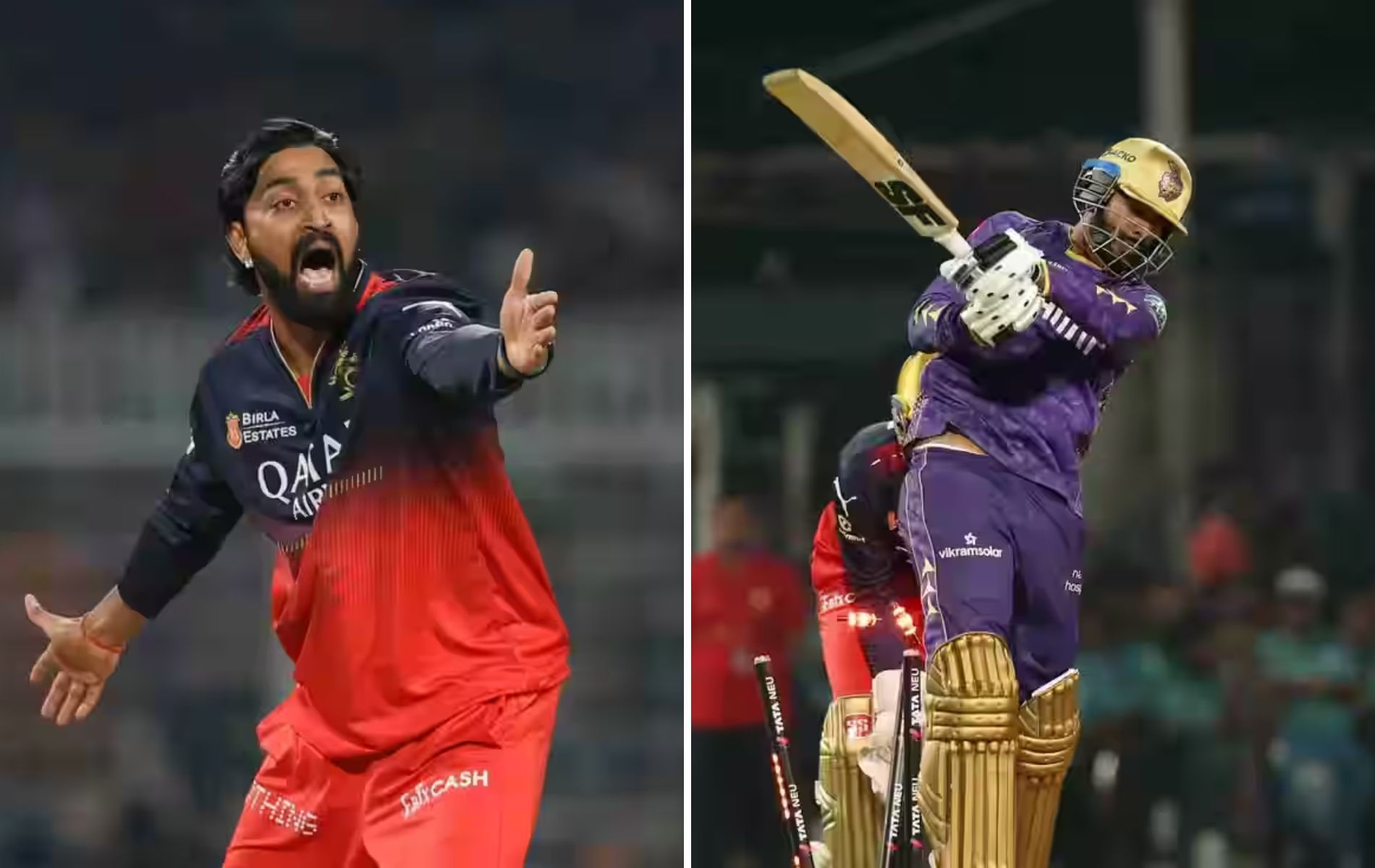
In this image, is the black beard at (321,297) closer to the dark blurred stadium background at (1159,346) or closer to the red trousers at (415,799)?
the red trousers at (415,799)

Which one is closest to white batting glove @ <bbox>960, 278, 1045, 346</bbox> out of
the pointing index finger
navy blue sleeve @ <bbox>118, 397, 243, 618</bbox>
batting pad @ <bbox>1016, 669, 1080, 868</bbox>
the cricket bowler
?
batting pad @ <bbox>1016, 669, 1080, 868</bbox>

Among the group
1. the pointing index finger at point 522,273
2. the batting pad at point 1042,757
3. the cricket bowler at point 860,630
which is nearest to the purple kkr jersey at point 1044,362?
the batting pad at point 1042,757

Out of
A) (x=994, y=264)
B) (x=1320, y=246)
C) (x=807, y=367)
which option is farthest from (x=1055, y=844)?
(x=994, y=264)

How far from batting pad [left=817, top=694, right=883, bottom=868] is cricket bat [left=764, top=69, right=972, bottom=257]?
57.7 inches

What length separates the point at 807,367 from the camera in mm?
6879

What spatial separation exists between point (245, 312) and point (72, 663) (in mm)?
1991

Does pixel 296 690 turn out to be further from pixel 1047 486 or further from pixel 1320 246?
pixel 1320 246

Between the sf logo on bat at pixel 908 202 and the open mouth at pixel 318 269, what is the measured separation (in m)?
1.07

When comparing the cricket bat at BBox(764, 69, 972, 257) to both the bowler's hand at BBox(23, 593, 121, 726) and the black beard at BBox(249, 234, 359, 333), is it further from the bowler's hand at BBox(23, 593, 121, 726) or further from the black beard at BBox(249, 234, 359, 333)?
the bowler's hand at BBox(23, 593, 121, 726)

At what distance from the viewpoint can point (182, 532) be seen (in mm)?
4559

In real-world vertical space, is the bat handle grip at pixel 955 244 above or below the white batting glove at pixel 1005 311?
above

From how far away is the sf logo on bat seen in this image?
451cm

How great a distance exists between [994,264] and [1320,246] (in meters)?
3.25

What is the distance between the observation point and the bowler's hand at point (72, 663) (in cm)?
474
